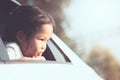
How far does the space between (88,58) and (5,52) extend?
19.3 meters

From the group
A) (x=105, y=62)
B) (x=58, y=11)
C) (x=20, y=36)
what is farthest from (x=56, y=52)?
(x=105, y=62)

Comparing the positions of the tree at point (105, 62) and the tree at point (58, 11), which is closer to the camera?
the tree at point (58, 11)

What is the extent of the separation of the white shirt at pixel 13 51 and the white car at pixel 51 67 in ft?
0.46

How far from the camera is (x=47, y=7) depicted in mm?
19172

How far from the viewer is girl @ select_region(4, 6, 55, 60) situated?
3145 mm

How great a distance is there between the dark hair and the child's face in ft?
0.11

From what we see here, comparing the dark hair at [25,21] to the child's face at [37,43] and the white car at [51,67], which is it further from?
the white car at [51,67]

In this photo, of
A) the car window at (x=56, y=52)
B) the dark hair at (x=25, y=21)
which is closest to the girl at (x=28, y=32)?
the dark hair at (x=25, y=21)

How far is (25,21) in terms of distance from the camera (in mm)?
3158

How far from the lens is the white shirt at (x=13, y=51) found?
2994 millimetres

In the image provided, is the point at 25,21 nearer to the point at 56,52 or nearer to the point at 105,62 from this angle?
the point at 56,52

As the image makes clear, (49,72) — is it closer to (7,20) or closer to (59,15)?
(7,20)

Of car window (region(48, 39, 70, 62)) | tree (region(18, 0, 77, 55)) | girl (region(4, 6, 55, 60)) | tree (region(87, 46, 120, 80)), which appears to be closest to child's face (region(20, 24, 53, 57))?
girl (region(4, 6, 55, 60))

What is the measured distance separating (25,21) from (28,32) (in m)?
0.07
